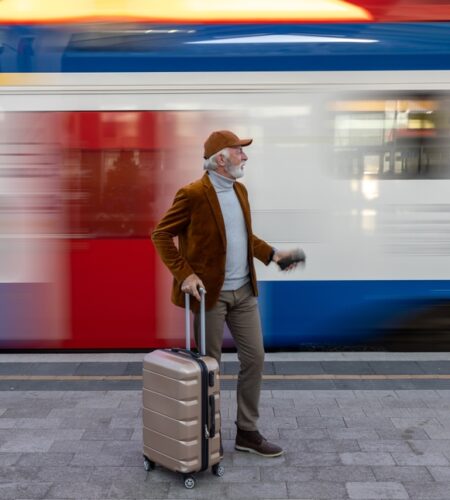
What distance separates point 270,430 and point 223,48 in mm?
3105

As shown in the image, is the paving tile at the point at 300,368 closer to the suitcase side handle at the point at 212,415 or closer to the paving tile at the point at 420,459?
the paving tile at the point at 420,459

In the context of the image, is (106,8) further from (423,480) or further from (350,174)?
(423,480)

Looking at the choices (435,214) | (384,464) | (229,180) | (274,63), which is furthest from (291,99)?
(384,464)

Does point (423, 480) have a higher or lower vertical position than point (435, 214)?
lower

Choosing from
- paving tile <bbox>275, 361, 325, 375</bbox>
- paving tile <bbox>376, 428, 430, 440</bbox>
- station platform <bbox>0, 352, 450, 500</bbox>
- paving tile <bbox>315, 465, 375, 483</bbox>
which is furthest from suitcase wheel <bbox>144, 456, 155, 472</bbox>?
paving tile <bbox>275, 361, 325, 375</bbox>

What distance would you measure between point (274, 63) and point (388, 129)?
1058 millimetres

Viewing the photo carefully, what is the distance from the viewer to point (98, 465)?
388cm

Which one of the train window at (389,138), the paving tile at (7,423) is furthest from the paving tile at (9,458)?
the train window at (389,138)

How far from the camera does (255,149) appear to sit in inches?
235

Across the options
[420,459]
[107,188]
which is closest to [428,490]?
[420,459]

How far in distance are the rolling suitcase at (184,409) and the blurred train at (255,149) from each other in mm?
2439

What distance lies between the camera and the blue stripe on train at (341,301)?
19.7 feet

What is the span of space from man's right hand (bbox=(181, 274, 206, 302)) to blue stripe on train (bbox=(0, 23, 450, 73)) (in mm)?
2729

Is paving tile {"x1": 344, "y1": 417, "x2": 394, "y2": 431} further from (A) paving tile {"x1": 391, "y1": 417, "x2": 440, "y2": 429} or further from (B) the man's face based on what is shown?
(B) the man's face
